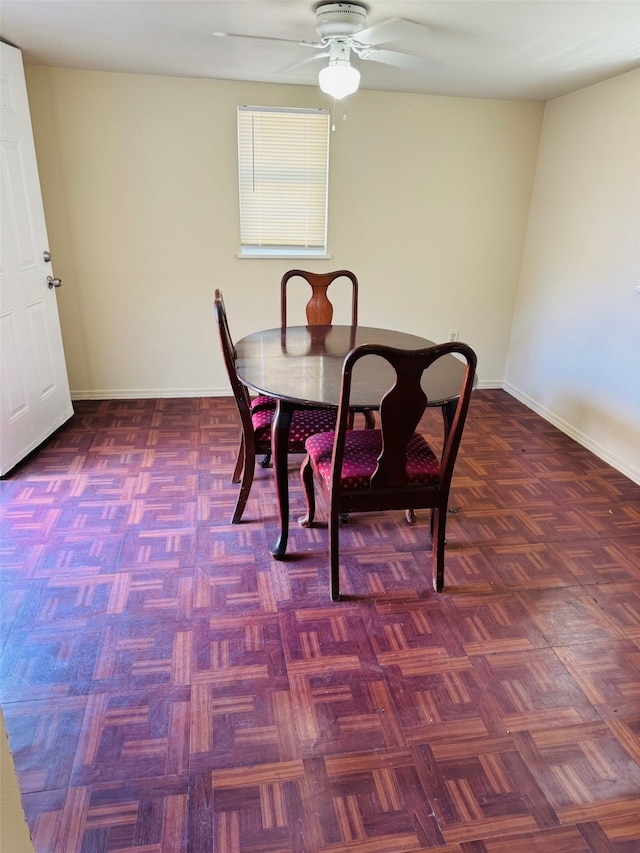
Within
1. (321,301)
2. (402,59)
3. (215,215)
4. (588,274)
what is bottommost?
(321,301)

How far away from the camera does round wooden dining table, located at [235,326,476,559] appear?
189 centimetres

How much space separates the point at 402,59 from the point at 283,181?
1.28m

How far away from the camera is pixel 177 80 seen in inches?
126

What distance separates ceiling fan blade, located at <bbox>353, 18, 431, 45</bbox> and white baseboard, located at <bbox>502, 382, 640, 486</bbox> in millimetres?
2339

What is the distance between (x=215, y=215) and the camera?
11.5 ft

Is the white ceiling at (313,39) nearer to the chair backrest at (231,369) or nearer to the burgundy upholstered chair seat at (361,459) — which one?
the chair backrest at (231,369)

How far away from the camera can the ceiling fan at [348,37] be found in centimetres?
205

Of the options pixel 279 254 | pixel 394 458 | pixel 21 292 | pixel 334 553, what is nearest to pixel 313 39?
pixel 279 254

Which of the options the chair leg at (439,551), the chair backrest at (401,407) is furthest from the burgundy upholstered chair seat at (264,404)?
the chair leg at (439,551)

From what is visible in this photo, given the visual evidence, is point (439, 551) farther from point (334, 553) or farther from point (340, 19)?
point (340, 19)

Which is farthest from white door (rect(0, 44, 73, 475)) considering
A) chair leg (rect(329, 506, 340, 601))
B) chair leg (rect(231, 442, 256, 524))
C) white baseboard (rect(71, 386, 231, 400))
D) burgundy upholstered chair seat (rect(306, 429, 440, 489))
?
chair leg (rect(329, 506, 340, 601))

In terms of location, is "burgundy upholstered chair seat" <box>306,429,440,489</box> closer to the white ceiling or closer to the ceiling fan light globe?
the ceiling fan light globe

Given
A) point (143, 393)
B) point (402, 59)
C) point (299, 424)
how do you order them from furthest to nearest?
point (143, 393)
point (402, 59)
point (299, 424)

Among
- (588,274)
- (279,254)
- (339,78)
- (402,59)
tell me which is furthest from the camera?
(279,254)
